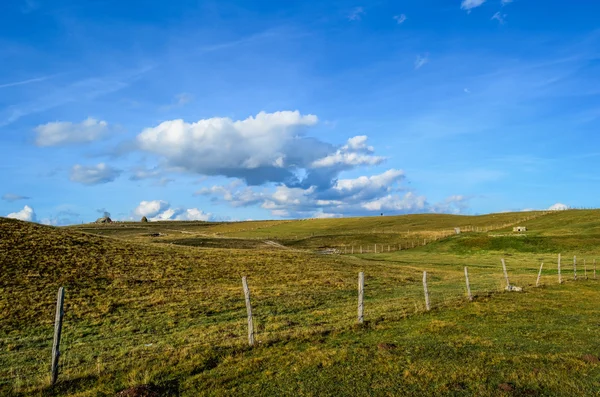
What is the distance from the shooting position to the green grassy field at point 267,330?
42.5 feet

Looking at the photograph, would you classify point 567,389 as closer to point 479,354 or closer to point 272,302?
point 479,354

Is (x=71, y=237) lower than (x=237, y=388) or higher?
higher

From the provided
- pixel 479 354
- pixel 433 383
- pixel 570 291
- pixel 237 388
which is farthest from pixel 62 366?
pixel 570 291

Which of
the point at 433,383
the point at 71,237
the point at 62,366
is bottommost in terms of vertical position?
the point at 62,366

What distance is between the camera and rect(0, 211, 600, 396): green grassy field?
42.5 feet

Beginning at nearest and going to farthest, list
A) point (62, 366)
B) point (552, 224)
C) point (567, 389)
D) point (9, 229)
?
1. point (567, 389)
2. point (62, 366)
3. point (9, 229)
4. point (552, 224)

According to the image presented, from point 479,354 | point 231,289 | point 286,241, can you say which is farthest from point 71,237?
point 286,241

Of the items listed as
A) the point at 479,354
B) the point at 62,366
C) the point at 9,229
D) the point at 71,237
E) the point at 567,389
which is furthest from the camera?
the point at 71,237

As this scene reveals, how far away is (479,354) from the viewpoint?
15.1 m

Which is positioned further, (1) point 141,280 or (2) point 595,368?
(1) point 141,280

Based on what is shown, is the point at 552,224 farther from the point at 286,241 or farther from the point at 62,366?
the point at 62,366

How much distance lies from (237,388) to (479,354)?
8739mm

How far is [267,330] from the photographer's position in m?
21.4

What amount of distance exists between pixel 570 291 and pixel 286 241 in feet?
291
